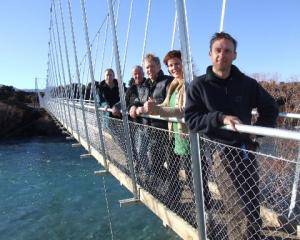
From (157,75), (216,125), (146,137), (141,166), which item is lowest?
(141,166)

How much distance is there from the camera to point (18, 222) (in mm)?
8883

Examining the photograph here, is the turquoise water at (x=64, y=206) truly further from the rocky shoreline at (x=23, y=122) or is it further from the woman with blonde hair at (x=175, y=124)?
the rocky shoreline at (x=23, y=122)

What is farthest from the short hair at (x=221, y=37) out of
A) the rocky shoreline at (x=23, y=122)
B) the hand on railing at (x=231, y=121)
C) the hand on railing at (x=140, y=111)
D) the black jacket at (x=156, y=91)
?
the rocky shoreline at (x=23, y=122)

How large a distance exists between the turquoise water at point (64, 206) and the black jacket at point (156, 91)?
4081 mm

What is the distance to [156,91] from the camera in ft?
9.54

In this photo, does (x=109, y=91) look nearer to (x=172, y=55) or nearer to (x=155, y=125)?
(x=155, y=125)

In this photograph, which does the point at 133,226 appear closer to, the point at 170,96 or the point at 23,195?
the point at 23,195

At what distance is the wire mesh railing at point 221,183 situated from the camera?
5.84ft

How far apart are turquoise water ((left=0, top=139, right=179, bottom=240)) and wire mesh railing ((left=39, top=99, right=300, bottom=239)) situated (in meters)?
4.10

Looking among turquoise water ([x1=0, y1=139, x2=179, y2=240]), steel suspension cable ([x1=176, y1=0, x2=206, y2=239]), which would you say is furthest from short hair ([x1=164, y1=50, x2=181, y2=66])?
turquoise water ([x1=0, y1=139, x2=179, y2=240])

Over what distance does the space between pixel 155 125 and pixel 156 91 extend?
22 cm

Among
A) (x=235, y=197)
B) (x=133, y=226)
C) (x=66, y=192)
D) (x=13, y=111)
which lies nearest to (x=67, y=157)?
(x=66, y=192)

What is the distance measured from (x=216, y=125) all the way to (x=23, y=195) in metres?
10.5

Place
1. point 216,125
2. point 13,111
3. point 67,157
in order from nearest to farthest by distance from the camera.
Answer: point 216,125 < point 67,157 < point 13,111
